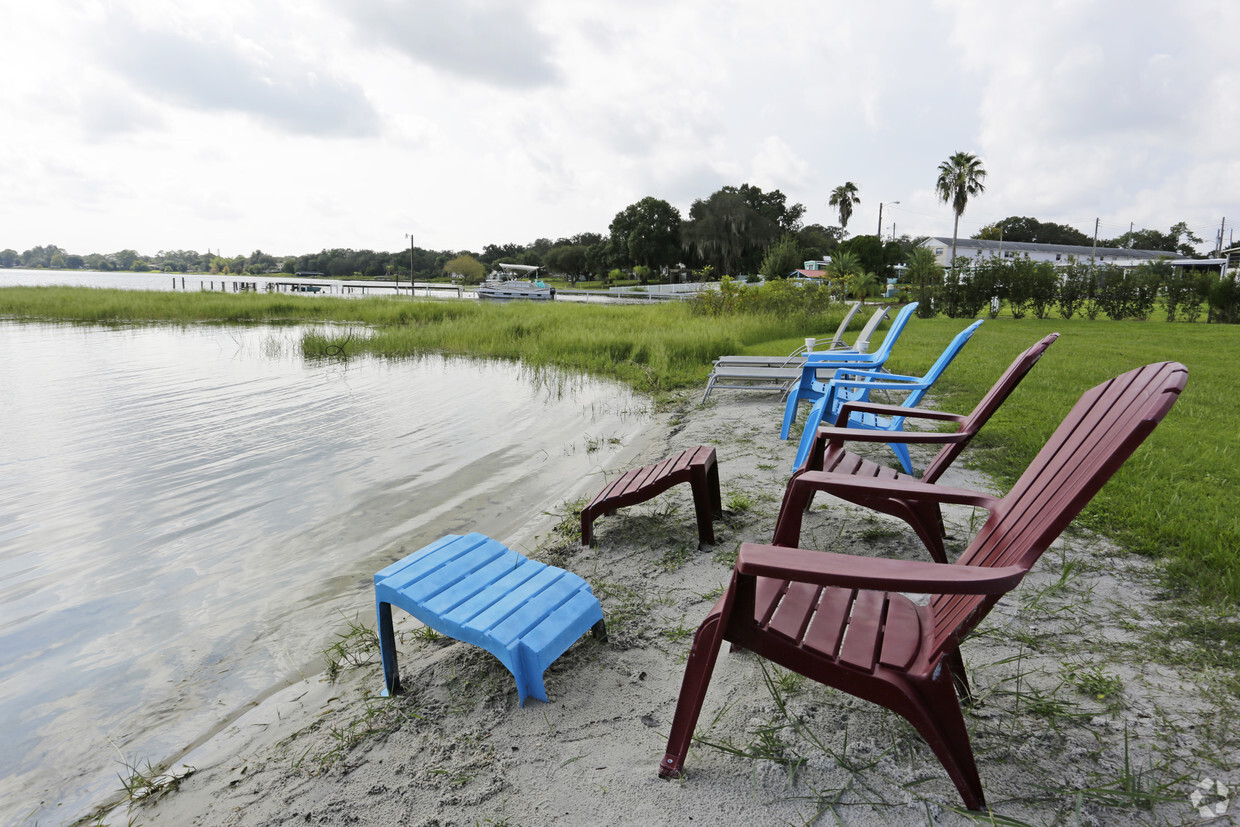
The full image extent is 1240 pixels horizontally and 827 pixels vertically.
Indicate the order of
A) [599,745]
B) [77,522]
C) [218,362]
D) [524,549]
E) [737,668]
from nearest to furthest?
[599,745], [737,668], [524,549], [77,522], [218,362]

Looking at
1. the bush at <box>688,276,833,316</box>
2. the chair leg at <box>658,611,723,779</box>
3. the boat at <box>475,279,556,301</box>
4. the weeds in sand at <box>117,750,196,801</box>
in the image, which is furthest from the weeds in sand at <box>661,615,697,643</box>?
the boat at <box>475,279,556,301</box>

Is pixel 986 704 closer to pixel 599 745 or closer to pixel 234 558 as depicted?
pixel 599 745

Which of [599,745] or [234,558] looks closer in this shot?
[599,745]

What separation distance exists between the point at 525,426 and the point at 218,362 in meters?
9.46

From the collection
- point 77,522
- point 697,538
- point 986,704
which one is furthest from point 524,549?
point 77,522

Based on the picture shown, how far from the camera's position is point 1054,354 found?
36.0 feet

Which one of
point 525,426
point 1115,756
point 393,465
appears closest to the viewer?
point 1115,756

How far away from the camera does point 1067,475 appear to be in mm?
1843

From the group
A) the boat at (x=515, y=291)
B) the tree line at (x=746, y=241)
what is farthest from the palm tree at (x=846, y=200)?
the boat at (x=515, y=291)

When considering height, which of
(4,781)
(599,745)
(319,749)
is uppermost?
(599,745)

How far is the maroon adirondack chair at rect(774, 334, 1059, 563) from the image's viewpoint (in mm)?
2361

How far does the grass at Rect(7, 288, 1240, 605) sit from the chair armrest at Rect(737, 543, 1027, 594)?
7.34ft

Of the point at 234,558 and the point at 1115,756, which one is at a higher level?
the point at 1115,756

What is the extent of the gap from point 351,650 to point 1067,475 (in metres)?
3.12
